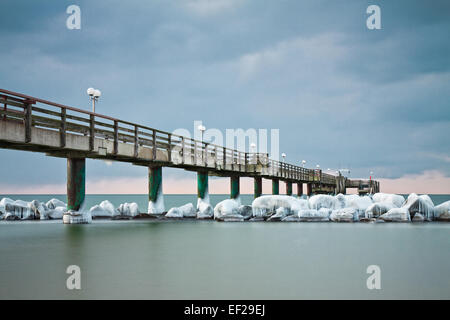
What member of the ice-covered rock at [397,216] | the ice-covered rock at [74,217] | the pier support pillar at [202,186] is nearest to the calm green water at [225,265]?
the ice-covered rock at [74,217]

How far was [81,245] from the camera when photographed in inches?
524

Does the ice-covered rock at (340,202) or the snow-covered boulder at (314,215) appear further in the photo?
the ice-covered rock at (340,202)

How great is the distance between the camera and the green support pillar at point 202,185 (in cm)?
3161

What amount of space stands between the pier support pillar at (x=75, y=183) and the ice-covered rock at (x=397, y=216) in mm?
15015

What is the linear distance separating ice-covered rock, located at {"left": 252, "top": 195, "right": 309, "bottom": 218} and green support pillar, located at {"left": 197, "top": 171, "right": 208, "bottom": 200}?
6170 millimetres

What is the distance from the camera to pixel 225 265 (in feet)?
32.6

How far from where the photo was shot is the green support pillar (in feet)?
104

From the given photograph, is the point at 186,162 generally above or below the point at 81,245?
above

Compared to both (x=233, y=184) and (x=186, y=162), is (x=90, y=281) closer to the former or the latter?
(x=186, y=162)

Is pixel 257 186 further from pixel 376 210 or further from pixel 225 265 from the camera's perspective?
pixel 225 265

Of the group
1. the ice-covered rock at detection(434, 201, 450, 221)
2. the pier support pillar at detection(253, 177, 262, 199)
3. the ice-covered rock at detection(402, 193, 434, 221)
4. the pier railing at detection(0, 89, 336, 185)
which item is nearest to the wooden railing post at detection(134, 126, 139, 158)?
the pier railing at detection(0, 89, 336, 185)

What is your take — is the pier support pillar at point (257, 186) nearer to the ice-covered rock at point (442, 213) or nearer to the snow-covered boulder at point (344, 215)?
the snow-covered boulder at point (344, 215)

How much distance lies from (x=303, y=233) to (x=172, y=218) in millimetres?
12264
